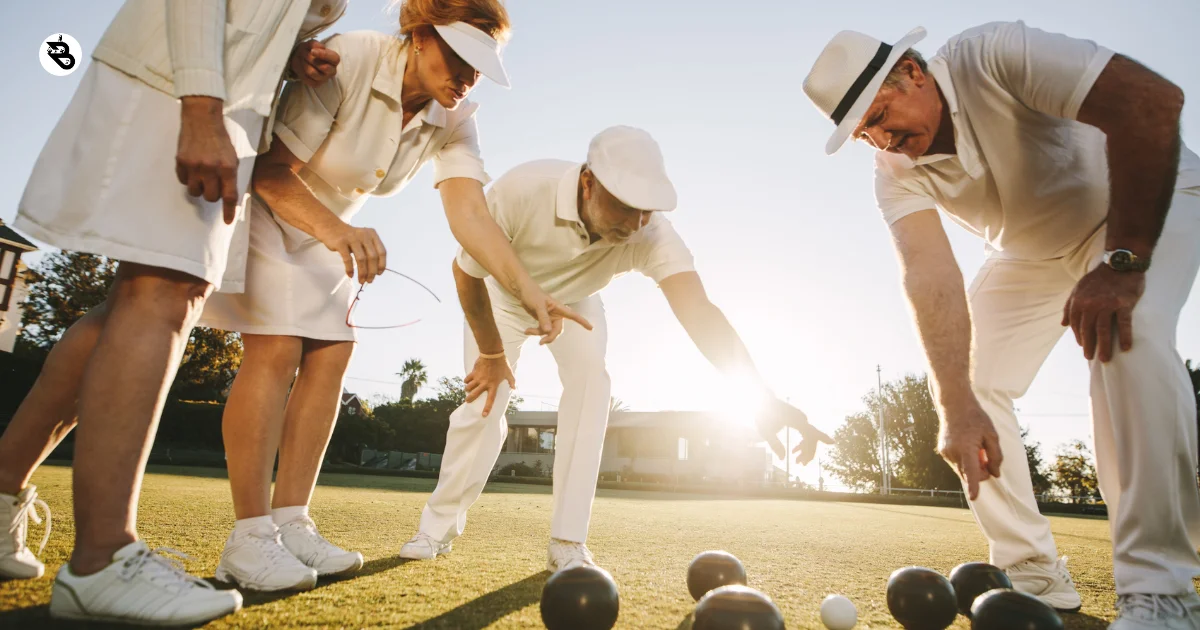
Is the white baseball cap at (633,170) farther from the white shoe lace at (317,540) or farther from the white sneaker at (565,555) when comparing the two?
the white shoe lace at (317,540)

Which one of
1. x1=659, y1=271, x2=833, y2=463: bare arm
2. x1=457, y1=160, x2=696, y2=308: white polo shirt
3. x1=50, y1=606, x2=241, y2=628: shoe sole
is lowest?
x1=50, y1=606, x2=241, y2=628: shoe sole

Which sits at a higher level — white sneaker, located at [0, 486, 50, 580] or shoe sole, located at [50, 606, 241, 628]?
white sneaker, located at [0, 486, 50, 580]

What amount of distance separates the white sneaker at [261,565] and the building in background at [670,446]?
39.8 m

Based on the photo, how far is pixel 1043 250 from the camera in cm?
285

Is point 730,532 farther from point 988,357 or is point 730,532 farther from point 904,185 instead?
point 904,185

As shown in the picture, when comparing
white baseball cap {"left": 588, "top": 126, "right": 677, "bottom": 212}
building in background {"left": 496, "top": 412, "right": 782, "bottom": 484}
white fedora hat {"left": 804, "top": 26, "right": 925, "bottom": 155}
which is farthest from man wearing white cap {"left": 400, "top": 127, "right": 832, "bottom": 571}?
building in background {"left": 496, "top": 412, "right": 782, "bottom": 484}

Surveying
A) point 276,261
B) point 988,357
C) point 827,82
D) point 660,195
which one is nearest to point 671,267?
point 660,195

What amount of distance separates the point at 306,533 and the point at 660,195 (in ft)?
6.07

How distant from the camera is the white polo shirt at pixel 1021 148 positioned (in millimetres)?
2369

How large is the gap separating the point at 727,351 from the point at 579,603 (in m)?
1.53

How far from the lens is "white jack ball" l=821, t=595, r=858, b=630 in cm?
197

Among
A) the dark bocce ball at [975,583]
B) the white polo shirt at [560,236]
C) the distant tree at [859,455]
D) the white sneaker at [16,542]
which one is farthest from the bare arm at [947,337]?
the distant tree at [859,455]

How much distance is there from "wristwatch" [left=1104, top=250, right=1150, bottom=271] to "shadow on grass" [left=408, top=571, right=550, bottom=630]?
221 centimetres

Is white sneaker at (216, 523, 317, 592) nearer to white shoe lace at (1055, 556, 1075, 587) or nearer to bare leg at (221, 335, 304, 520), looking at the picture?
bare leg at (221, 335, 304, 520)
